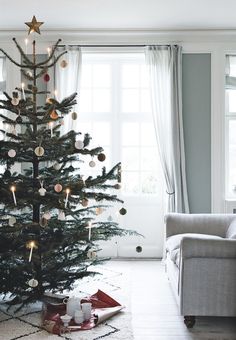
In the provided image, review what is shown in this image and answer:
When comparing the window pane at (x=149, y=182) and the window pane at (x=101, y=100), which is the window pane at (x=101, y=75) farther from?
the window pane at (x=149, y=182)

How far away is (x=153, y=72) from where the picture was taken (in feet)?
18.3

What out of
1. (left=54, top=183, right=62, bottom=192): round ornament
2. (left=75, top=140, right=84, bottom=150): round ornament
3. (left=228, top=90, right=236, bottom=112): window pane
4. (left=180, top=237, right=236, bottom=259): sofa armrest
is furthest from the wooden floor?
(left=228, top=90, right=236, bottom=112): window pane

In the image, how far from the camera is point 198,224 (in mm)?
4617

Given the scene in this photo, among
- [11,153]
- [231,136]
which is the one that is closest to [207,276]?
[11,153]

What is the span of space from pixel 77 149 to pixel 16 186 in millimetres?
540

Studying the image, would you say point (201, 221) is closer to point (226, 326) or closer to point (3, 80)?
point (226, 326)

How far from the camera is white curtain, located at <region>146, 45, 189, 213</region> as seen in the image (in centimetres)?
557

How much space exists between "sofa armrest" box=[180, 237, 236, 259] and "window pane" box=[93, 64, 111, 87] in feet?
10.0

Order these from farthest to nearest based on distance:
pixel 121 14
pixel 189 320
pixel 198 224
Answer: pixel 121 14
pixel 198 224
pixel 189 320

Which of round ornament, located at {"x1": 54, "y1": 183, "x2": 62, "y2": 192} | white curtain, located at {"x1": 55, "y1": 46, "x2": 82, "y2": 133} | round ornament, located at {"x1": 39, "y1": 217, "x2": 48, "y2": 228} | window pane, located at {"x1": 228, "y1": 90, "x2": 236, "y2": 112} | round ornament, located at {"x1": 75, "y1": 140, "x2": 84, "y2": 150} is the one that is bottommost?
round ornament, located at {"x1": 39, "y1": 217, "x2": 48, "y2": 228}

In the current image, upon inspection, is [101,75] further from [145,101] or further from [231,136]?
[231,136]

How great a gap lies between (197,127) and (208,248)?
2.61 metres

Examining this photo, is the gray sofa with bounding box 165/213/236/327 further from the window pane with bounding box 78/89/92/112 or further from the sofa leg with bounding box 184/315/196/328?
the window pane with bounding box 78/89/92/112

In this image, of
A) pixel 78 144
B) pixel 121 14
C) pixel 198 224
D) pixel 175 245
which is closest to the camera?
pixel 78 144
